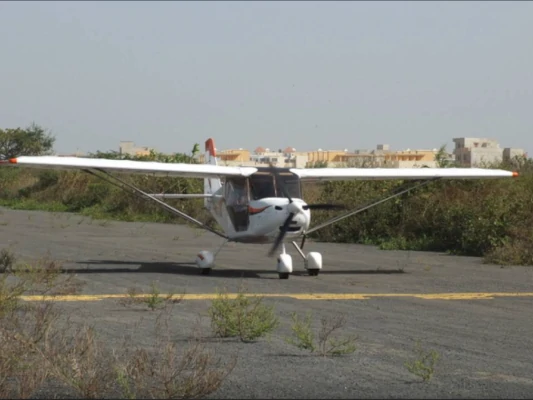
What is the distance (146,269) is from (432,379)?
12.3 metres

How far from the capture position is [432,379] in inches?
349

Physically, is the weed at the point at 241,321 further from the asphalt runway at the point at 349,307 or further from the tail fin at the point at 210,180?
the tail fin at the point at 210,180

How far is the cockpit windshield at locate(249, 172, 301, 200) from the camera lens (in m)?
19.2

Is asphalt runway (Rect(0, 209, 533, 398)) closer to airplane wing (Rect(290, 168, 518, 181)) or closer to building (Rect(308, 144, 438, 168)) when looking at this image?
airplane wing (Rect(290, 168, 518, 181))

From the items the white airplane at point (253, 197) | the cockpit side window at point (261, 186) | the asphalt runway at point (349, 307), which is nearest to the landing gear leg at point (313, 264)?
the white airplane at point (253, 197)

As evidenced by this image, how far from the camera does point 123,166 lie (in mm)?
19344

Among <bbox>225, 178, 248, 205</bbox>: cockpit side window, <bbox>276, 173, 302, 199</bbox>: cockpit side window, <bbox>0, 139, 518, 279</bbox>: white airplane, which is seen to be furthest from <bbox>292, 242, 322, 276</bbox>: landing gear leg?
<bbox>225, 178, 248, 205</bbox>: cockpit side window

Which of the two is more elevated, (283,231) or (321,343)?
(283,231)

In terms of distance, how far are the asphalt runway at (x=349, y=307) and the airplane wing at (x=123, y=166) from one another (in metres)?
2.04

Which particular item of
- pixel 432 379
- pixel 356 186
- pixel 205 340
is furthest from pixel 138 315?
pixel 356 186

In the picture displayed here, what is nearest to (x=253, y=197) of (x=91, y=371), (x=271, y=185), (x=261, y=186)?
(x=261, y=186)

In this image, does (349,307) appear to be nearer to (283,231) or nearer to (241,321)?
(241,321)

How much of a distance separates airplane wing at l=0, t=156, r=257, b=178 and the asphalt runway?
2041mm

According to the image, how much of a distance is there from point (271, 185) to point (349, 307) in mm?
5140
